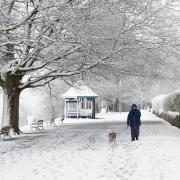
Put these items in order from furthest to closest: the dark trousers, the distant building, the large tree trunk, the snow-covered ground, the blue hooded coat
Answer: the distant building
the large tree trunk
the blue hooded coat
the dark trousers
the snow-covered ground

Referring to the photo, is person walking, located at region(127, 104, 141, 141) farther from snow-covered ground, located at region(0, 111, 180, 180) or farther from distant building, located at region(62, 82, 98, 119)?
distant building, located at region(62, 82, 98, 119)

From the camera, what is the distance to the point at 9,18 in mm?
14578

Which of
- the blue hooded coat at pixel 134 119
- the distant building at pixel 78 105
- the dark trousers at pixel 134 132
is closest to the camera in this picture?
the dark trousers at pixel 134 132

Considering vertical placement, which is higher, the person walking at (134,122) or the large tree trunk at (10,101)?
the large tree trunk at (10,101)

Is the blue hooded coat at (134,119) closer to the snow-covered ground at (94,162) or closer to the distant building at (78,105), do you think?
the snow-covered ground at (94,162)

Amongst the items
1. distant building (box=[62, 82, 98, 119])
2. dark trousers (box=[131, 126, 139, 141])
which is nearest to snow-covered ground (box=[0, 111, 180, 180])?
dark trousers (box=[131, 126, 139, 141])

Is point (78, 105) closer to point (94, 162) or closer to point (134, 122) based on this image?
point (134, 122)

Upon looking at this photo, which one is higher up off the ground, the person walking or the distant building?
the distant building

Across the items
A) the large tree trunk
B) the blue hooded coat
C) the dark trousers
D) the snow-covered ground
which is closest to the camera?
the snow-covered ground

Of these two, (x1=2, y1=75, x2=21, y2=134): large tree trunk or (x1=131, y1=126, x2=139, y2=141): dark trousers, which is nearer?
(x1=131, y1=126, x2=139, y2=141): dark trousers

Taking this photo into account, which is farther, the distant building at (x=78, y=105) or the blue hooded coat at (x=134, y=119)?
the distant building at (x=78, y=105)

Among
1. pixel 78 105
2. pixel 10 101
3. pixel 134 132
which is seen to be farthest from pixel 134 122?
pixel 78 105

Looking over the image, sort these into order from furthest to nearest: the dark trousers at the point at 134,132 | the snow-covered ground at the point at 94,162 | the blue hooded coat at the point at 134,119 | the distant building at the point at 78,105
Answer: the distant building at the point at 78,105 < the blue hooded coat at the point at 134,119 < the dark trousers at the point at 134,132 < the snow-covered ground at the point at 94,162

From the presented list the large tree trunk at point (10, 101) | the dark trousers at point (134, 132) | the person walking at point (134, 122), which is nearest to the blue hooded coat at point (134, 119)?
the person walking at point (134, 122)
